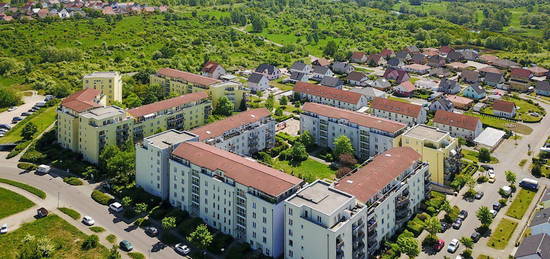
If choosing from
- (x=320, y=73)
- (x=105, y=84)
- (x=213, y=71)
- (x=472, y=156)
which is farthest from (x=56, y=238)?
(x=320, y=73)

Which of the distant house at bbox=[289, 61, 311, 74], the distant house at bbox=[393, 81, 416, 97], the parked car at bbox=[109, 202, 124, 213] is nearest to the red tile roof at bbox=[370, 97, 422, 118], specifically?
the distant house at bbox=[393, 81, 416, 97]

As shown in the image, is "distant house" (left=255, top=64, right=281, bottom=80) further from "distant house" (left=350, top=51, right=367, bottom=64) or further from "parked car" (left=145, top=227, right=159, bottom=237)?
"parked car" (left=145, top=227, right=159, bottom=237)

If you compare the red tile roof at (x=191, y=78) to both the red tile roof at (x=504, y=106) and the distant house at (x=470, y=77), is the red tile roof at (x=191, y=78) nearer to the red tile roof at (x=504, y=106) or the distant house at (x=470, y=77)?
the red tile roof at (x=504, y=106)

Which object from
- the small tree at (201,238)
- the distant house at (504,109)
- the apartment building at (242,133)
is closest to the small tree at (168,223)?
the small tree at (201,238)

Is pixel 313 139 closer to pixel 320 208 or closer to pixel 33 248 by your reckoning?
Result: pixel 320 208

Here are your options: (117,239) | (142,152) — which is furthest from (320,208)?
(142,152)

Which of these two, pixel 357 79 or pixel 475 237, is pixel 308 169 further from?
pixel 357 79
